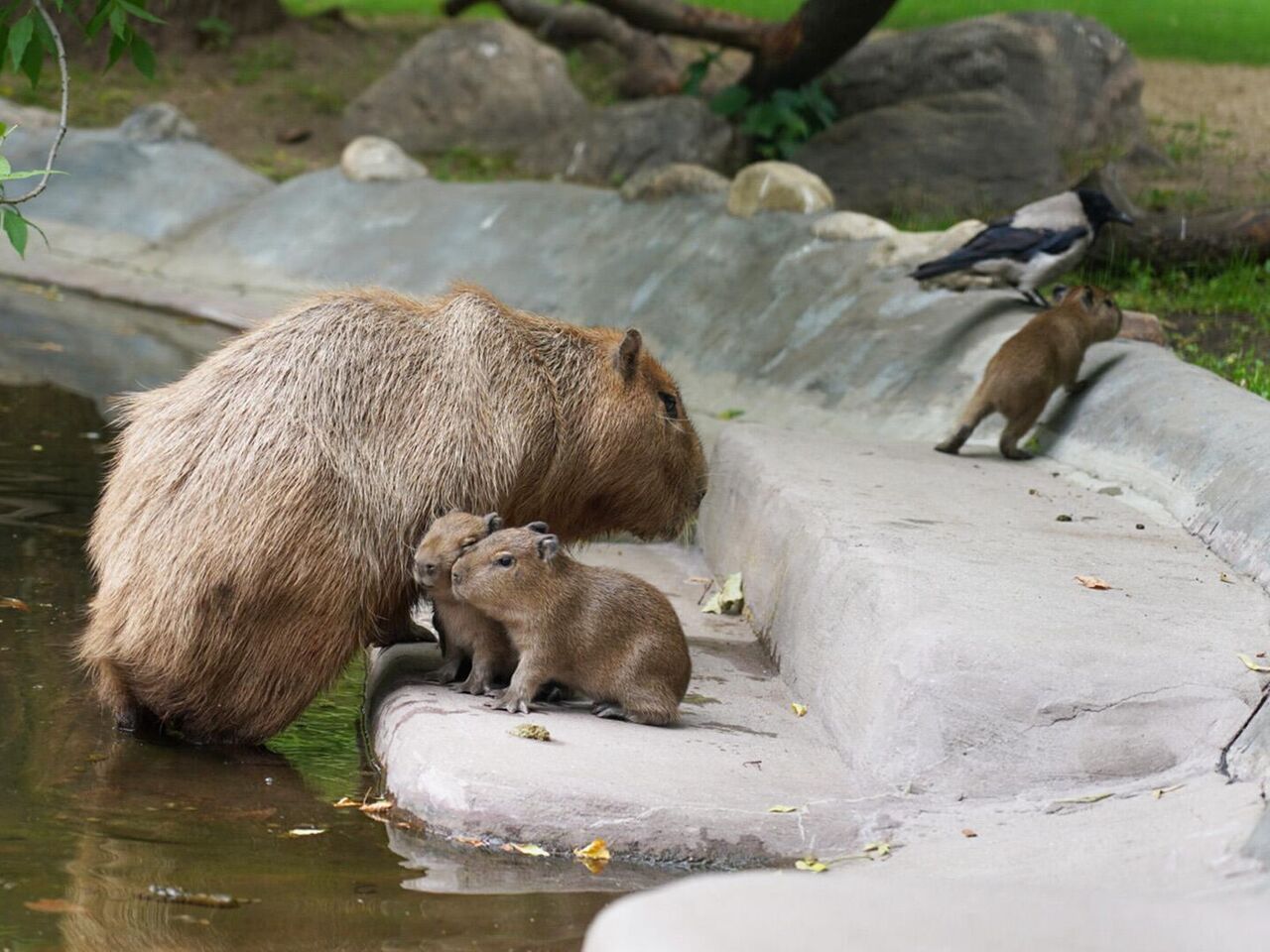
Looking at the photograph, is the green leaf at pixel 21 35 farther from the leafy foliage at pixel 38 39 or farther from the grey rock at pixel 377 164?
the grey rock at pixel 377 164

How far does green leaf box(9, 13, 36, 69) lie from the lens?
5.13 meters

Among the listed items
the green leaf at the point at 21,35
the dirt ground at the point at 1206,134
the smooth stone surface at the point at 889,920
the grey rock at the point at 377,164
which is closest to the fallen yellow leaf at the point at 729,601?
the green leaf at the point at 21,35

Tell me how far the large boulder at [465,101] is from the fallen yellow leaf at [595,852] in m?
14.5

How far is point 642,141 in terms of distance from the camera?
1614cm

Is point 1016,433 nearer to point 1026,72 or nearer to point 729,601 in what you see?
point 729,601

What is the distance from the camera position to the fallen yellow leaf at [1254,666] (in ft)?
14.9

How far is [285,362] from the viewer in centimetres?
536

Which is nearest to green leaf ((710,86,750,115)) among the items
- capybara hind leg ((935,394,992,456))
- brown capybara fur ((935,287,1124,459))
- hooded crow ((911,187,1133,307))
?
hooded crow ((911,187,1133,307))

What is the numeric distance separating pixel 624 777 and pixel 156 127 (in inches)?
532

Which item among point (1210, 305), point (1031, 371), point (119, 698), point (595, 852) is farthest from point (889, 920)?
point (1210, 305)

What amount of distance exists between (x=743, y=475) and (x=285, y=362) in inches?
95.6

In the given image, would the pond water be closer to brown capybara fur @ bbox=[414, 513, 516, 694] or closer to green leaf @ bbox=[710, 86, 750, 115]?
brown capybara fur @ bbox=[414, 513, 516, 694]

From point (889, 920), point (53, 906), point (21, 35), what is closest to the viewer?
point (889, 920)

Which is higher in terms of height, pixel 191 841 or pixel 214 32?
pixel 191 841
